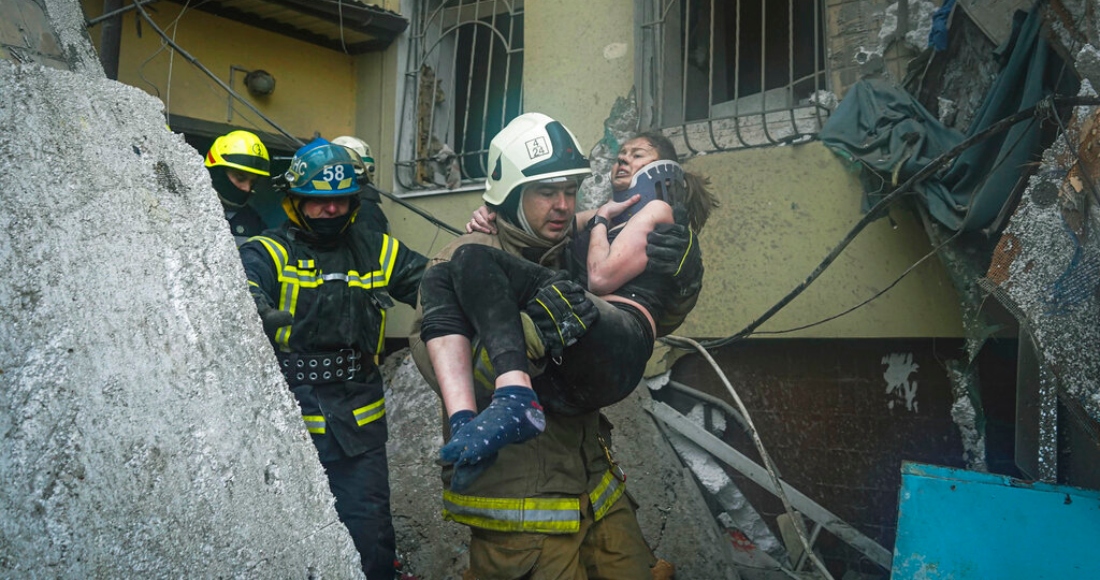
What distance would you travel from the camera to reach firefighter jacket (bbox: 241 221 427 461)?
324 centimetres

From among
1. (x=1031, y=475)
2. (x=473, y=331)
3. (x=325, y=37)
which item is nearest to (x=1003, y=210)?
(x=1031, y=475)

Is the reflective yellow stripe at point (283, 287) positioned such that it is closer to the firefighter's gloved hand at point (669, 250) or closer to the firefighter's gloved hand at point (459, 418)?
the firefighter's gloved hand at point (459, 418)

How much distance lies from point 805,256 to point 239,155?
10.7ft

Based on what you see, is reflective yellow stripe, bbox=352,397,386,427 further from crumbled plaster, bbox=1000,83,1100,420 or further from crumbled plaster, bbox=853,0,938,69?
crumbled plaster, bbox=853,0,938,69

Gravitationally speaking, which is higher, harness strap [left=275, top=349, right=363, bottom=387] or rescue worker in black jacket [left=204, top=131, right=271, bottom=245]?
rescue worker in black jacket [left=204, top=131, right=271, bottom=245]

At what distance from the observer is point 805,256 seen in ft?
14.4

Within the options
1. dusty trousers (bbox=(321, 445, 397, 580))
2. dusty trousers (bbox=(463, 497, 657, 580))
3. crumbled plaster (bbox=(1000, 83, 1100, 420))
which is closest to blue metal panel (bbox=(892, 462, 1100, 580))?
crumbled plaster (bbox=(1000, 83, 1100, 420))

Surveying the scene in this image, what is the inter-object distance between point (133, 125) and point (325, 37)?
16.4ft

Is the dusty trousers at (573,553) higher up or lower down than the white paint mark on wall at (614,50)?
lower down

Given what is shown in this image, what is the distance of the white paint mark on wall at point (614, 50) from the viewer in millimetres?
5141

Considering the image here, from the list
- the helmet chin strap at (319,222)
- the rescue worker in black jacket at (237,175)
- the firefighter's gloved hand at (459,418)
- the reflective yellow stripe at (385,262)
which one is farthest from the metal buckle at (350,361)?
the rescue worker in black jacket at (237,175)

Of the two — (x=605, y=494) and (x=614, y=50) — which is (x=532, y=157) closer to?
(x=605, y=494)

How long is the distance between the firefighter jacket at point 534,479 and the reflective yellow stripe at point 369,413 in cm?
88

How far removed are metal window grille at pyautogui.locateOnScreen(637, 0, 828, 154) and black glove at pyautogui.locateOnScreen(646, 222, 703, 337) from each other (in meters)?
1.96
